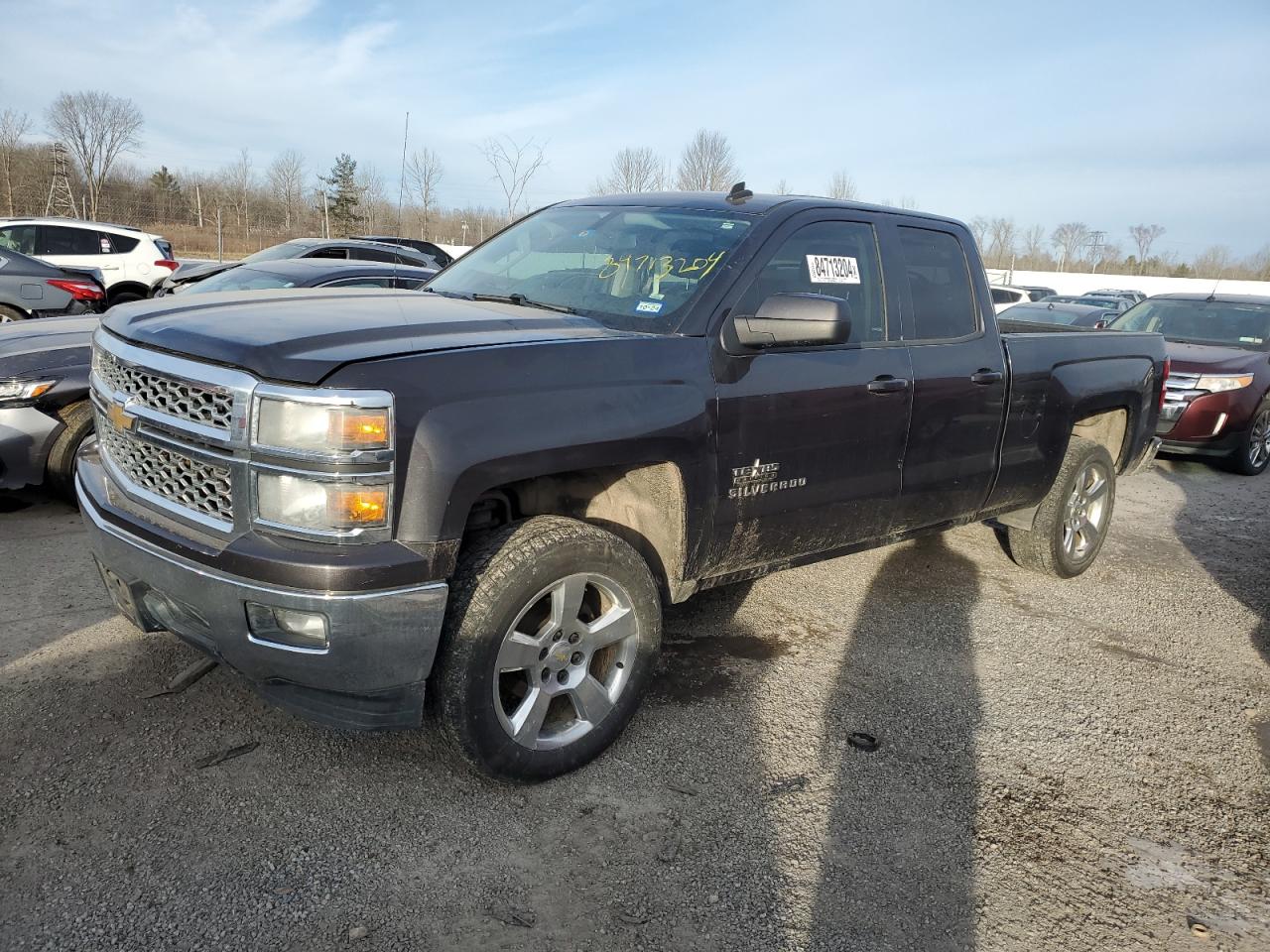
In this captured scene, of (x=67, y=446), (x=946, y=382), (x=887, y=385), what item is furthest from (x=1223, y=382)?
(x=67, y=446)

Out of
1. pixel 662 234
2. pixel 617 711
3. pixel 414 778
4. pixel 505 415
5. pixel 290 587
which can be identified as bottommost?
pixel 414 778

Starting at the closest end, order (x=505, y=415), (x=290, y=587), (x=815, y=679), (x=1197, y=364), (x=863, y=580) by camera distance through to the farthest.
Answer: (x=290, y=587) < (x=505, y=415) < (x=815, y=679) < (x=863, y=580) < (x=1197, y=364)

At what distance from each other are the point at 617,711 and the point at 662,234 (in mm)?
1845

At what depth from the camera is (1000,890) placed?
264 centimetres

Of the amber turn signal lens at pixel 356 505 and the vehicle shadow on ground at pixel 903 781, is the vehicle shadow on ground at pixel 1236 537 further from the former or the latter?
the amber turn signal lens at pixel 356 505

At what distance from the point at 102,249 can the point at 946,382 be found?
45.7 ft

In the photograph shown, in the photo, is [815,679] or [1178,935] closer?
[1178,935]

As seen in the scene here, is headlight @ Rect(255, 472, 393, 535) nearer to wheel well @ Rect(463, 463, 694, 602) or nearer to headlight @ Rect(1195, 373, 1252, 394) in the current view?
wheel well @ Rect(463, 463, 694, 602)

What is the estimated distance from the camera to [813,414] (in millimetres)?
3439

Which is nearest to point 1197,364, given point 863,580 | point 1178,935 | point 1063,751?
point 863,580

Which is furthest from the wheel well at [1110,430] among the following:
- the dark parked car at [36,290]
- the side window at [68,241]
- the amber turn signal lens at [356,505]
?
the side window at [68,241]

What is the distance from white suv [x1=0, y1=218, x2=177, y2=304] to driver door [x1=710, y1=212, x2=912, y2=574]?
42.9 feet

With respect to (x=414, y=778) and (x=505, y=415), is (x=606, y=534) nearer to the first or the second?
(x=505, y=415)

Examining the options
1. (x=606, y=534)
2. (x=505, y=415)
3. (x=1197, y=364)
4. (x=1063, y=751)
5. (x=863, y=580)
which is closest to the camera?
(x=505, y=415)
